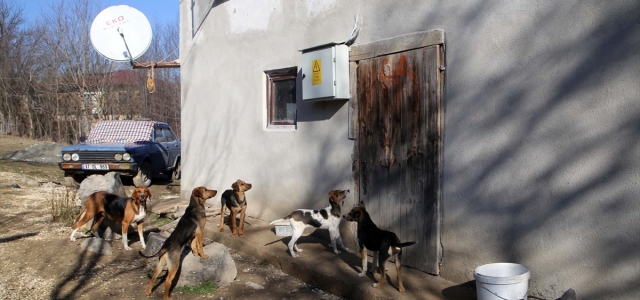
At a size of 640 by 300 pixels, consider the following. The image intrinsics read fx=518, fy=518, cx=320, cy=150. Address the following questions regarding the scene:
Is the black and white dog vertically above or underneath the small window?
underneath

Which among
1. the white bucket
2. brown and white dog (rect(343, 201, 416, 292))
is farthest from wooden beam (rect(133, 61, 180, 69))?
the white bucket

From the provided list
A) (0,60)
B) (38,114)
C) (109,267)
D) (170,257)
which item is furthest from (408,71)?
(0,60)

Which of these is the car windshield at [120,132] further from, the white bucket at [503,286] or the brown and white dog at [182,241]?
the white bucket at [503,286]

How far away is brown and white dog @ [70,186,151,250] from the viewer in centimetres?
712

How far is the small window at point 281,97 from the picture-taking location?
7.50m

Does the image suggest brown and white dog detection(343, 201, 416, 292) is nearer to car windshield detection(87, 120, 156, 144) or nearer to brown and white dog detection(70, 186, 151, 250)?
brown and white dog detection(70, 186, 151, 250)

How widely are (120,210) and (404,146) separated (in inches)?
167

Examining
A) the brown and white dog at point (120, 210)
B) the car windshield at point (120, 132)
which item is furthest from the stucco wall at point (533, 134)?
the car windshield at point (120, 132)

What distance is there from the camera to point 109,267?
653 cm

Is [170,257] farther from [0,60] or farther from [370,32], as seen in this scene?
[0,60]

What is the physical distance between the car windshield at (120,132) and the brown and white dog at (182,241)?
27.5 feet

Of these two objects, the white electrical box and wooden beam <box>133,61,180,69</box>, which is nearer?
the white electrical box

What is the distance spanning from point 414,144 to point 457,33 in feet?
3.84

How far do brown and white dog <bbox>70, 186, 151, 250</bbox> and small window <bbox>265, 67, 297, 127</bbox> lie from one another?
6.98 feet
